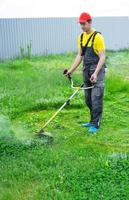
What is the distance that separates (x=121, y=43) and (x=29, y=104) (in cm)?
1354

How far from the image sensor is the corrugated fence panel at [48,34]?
17183 millimetres

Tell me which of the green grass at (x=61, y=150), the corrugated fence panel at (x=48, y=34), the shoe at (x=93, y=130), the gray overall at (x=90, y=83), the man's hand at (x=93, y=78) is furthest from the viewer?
the corrugated fence panel at (x=48, y=34)

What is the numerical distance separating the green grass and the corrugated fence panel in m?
7.77

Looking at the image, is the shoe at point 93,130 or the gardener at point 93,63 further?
the shoe at point 93,130

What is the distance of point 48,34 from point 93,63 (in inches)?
479

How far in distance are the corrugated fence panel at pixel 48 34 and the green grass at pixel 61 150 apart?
7773 millimetres

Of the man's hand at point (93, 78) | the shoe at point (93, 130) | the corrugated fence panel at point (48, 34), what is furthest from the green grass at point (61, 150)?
the corrugated fence panel at point (48, 34)

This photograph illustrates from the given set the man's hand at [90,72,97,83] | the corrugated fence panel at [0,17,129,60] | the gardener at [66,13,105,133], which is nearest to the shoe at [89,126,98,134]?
the gardener at [66,13,105,133]

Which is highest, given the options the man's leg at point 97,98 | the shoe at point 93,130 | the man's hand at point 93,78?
the man's hand at point 93,78

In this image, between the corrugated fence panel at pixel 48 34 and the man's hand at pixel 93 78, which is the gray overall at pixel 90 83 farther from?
the corrugated fence panel at pixel 48 34

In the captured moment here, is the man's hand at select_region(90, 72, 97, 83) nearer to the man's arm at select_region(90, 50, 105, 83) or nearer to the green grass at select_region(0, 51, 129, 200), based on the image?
the man's arm at select_region(90, 50, 105, 83)

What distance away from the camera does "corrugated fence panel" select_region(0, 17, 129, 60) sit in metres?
17.2

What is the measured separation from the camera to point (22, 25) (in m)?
17.6

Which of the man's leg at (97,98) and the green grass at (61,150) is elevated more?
the man's leg at (97,98)
